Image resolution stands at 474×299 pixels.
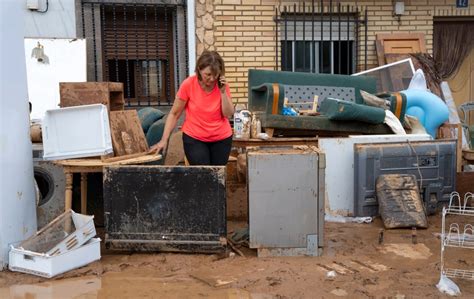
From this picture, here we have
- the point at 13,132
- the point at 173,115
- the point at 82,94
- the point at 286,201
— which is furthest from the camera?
the point at 82,94

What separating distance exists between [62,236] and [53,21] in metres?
4.08

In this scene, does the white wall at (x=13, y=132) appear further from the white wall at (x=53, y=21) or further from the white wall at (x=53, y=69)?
the white wall at (x=53, y=21)

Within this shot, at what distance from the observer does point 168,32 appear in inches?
327

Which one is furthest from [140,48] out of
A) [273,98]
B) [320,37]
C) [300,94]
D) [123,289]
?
[123,289]

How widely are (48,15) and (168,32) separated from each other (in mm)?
1685

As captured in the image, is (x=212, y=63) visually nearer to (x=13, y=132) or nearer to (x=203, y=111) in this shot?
(x=203, y=111)

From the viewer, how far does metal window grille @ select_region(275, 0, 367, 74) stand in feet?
27.8

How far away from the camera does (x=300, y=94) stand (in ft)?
24.1

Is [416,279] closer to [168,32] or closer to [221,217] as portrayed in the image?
[221,217]

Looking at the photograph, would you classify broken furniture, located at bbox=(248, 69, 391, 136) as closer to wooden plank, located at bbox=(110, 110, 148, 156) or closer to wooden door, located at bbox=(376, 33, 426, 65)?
wooden door, located at bbox=(376, 33, 426, 65)

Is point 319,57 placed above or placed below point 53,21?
below


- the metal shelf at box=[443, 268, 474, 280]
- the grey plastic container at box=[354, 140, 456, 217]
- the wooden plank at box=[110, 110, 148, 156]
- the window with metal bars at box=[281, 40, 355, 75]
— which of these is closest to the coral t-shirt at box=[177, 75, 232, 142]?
the wooden plank at box=[110, 110, 148, 156]

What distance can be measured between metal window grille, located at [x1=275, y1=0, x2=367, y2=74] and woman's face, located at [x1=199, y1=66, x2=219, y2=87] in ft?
12.6

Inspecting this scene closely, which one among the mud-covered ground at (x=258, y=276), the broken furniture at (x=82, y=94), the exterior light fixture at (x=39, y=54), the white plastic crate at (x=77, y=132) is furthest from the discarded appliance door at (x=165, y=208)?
the exterior light fixture at (x=39, y=54)
